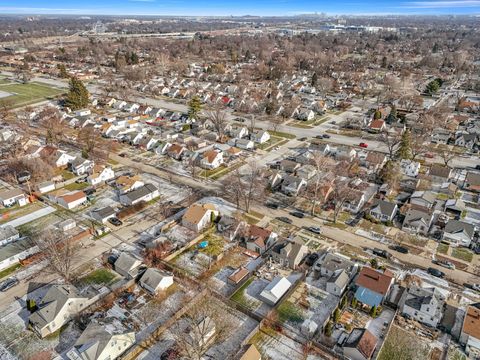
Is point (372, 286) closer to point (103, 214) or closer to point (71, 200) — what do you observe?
point (103, 214)

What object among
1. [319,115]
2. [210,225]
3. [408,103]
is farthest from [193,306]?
[408,103]

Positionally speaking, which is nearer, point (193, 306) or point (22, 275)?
point (193, 306)

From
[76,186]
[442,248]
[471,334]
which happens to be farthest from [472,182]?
[76,186]

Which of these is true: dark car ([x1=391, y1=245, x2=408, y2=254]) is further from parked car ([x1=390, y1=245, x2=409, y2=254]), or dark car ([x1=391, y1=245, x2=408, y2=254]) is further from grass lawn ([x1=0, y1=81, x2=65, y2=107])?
grass lawn ([x1=0, y1=81, x2=65, y2=107])

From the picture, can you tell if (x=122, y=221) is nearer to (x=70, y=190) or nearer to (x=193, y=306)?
(x=70, y=190)

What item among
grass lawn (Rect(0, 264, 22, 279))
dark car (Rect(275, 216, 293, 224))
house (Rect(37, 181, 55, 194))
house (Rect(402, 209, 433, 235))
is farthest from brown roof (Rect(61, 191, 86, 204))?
house (Rect(402, 209, 433, 235))

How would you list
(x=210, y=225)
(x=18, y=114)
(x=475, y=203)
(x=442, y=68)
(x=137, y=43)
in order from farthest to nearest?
(x=137, y=43), (x=442, y=68), (x=18, y=114), (x=475, y=203), (x=210, y=225)
